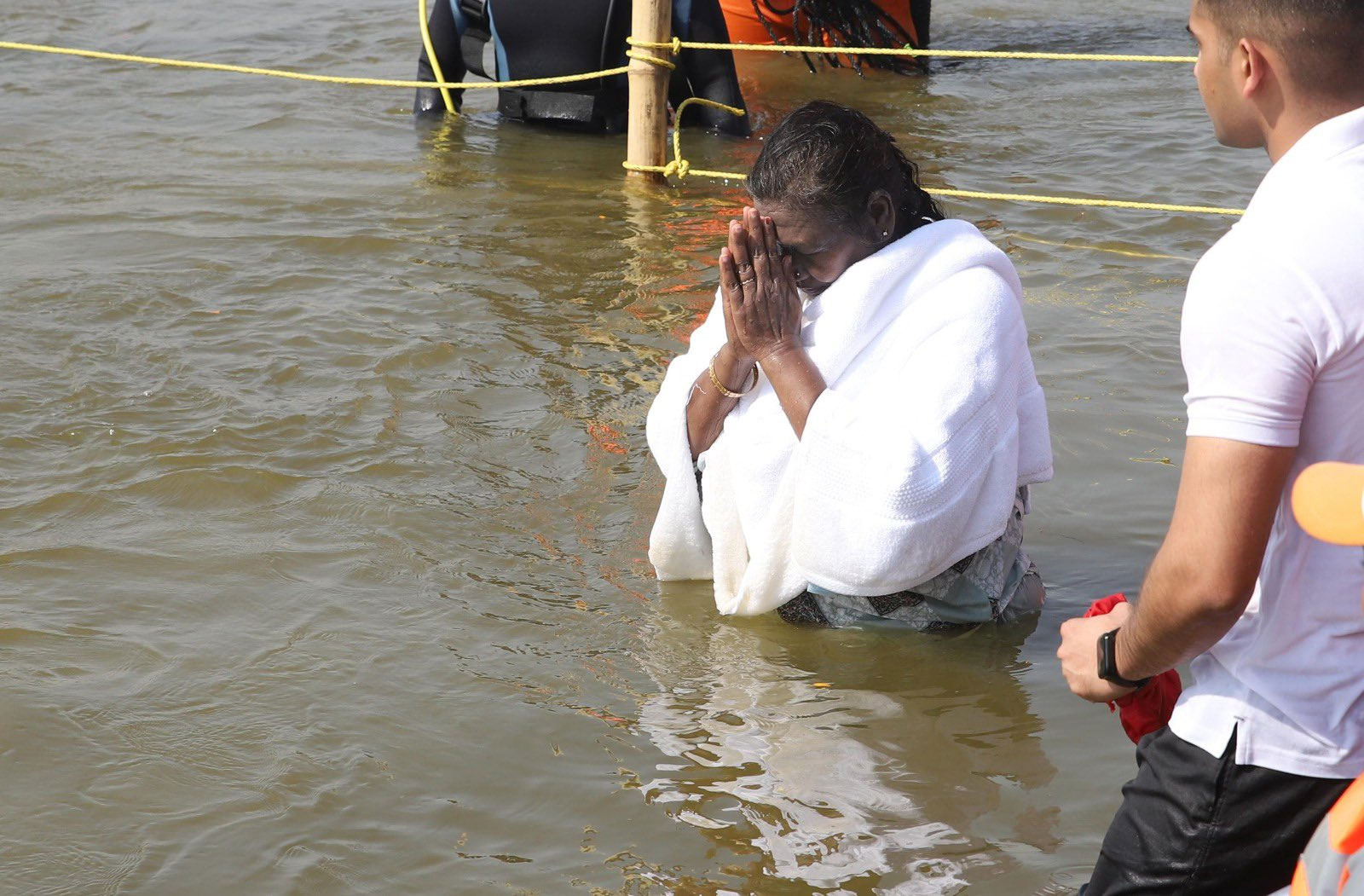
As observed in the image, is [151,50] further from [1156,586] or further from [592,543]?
[1156,586]

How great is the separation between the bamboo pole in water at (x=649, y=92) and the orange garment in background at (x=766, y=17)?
265 centimetres

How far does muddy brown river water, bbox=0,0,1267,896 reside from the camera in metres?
2.55

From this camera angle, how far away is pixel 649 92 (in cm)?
660

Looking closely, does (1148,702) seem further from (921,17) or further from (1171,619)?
(921,17)

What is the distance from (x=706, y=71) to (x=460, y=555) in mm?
4320

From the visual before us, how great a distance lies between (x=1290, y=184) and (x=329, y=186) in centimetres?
605

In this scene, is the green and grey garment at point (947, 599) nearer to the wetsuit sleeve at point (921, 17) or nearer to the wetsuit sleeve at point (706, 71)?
the wetsuit sleeve at point (706, 71)

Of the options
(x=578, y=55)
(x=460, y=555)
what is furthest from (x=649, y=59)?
(x=460, y=555)

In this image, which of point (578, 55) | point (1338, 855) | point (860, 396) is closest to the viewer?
point (1338, 855)

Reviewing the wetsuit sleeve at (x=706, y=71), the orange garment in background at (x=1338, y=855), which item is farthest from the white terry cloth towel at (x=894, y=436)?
the wetsuit sleeve at (x=706, y=71)

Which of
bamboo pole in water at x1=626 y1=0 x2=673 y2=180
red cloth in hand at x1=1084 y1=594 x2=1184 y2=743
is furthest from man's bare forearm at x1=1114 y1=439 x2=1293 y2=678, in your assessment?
bamboo pole in water at x1=626 y1=0 x2=673 y2=180

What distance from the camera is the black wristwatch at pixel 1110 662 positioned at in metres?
1.75

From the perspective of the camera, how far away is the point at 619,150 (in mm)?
7559

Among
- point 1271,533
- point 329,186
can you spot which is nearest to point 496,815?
point 1271,533
